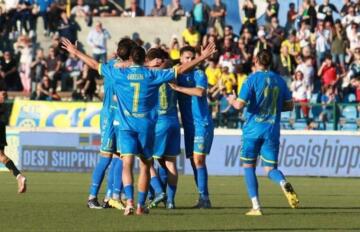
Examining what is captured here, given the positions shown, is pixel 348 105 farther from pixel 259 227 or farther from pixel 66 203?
pixel 259 227

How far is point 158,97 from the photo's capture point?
682 inches

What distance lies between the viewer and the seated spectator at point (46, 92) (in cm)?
3362

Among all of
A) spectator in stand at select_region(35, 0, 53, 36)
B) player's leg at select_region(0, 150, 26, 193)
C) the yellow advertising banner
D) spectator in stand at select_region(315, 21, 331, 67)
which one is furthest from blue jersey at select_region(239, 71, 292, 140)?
spectator in stand at select_region(35, 0, 53, 36)

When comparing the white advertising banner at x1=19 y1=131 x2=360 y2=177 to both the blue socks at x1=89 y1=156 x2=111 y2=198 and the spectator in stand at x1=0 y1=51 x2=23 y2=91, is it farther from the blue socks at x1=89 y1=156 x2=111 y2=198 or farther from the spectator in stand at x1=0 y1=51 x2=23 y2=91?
the blue socks at x1=89 y1=156 x2=111 y2=198

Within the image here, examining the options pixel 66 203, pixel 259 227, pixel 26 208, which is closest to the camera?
pixel 259 227

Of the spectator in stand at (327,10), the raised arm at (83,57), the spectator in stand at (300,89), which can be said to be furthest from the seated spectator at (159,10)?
the raised arm at (83,57)

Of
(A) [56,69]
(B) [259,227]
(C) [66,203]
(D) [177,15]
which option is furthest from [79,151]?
(B) [259,227]

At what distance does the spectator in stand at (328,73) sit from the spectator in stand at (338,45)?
0.97 metres

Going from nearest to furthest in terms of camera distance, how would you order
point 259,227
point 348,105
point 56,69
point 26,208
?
point 259,227 < point 26,208 < point 348,105 < point 56,69

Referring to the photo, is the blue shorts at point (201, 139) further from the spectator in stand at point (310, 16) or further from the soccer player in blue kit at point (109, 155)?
the spectator in stand at point (310, 16)

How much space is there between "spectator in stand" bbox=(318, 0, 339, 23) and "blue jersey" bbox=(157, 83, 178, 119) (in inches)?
674

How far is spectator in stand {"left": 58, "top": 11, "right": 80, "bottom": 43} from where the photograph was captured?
36888 millimetres

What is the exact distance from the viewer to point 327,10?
112 feet

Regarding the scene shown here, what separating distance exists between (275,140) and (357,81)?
1407 cm
